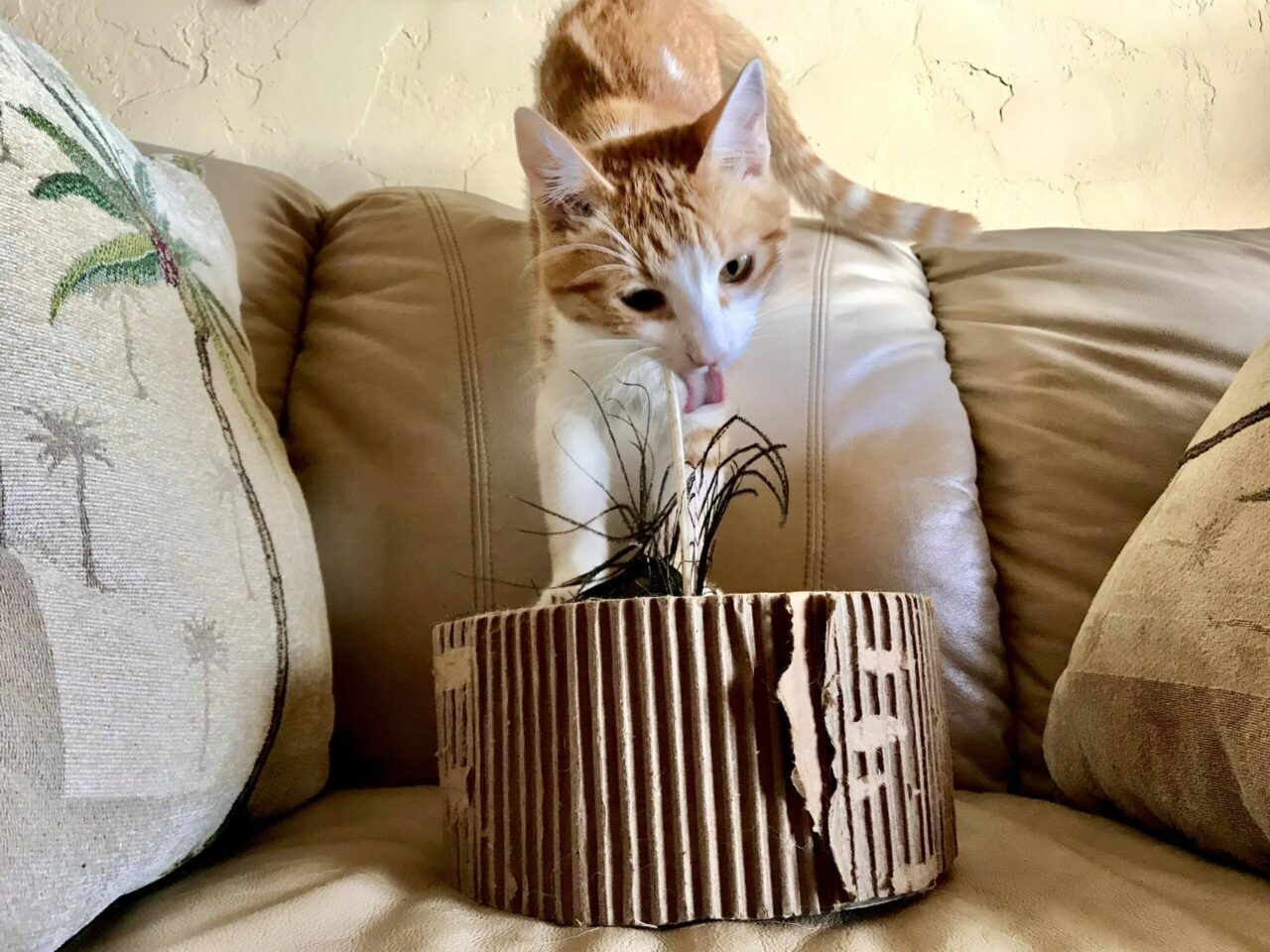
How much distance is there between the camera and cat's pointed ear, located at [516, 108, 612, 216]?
0.77m

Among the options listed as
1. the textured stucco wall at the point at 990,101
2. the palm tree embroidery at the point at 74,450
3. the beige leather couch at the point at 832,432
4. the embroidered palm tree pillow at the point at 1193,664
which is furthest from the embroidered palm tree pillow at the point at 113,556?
the textured stucco wall at the point at 990,101

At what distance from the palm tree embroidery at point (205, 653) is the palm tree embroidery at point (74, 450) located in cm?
7

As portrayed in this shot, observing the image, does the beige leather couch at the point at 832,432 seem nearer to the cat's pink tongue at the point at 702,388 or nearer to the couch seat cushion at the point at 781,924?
the couch seat cushion at the point at 781,924

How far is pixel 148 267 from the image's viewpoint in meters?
0.57

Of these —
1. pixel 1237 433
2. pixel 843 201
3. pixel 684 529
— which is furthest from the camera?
pixel 843 201

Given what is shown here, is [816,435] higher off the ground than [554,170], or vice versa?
[554,170]

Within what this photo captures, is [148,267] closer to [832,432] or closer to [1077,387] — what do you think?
[832,432]

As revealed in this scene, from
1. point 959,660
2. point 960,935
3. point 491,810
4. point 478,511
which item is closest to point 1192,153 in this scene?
point 959,660

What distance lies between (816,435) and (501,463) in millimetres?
340

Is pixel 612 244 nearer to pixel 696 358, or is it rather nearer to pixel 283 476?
pixel 696 358

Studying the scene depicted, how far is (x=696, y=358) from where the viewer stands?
78 cm

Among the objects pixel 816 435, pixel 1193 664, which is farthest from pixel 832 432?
pixel 1193 664

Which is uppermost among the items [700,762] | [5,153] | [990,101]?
[990,101]

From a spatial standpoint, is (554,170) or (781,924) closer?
(781,924)
